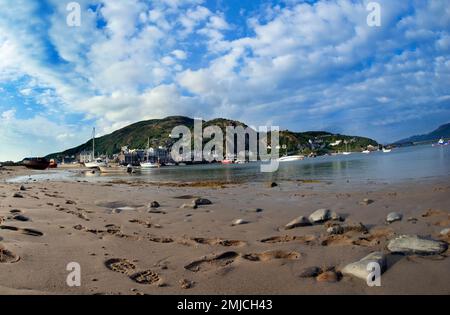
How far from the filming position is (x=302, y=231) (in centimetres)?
941

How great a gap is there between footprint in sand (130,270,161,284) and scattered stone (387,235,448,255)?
476 cm

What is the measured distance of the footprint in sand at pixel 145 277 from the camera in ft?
18.1

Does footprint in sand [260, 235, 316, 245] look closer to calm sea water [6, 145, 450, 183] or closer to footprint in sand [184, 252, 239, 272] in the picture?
footprint in sand [184, 252, 239, 272]

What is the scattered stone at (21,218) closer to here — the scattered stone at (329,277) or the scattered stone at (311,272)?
the scattered stone at (311,272)

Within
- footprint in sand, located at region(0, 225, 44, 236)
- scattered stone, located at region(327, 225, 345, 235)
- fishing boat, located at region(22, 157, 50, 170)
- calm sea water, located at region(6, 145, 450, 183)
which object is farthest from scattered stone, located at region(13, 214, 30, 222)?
fishing boat, located at region(22, 157, 50, 170)

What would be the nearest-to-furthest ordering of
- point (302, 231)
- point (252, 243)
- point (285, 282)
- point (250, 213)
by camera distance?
point (285, 282) < point (252, 243) < point (302, 231) < point (250, 213)

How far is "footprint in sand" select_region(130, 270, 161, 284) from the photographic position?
5.53 meters

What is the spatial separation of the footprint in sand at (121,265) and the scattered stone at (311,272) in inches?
122

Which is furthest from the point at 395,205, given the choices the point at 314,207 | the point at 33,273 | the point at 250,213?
the point at 33,273

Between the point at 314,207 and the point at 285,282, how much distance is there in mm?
9361
